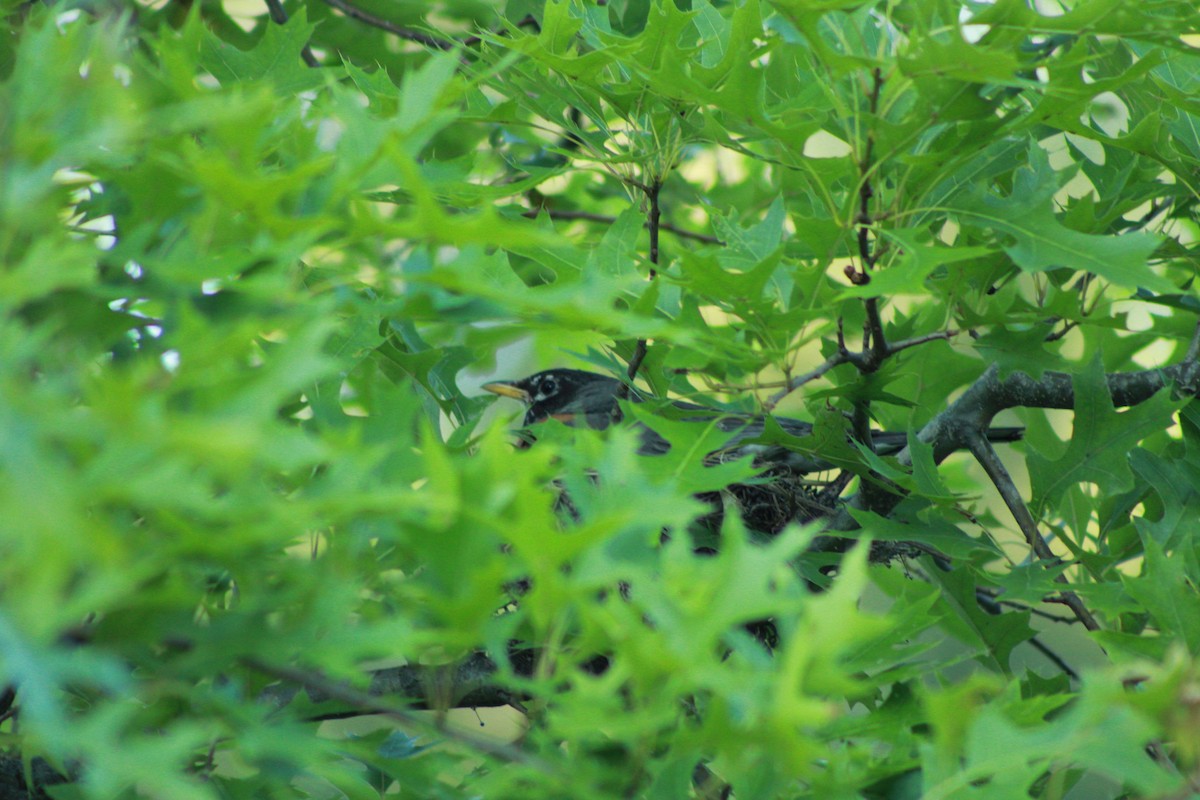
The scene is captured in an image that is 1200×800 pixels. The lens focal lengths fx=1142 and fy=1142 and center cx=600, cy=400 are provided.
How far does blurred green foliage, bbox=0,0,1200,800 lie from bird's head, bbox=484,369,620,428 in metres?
1.77

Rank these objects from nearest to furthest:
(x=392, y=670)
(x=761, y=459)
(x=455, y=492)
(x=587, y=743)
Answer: (x=455, y=492)
(x=587, y=743)
(x=392, y=670)
(x=761, y=459)

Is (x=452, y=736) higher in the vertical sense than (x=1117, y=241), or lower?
lower

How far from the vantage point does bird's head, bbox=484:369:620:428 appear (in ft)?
13.1

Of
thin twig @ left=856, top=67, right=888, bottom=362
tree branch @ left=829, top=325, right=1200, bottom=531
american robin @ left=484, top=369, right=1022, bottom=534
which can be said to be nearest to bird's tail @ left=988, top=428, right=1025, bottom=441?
american robin @ left=484, top=369, right=1022, bottom=534

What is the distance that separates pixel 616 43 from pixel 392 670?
1220 mm

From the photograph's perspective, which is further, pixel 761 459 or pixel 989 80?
pixel 761 459

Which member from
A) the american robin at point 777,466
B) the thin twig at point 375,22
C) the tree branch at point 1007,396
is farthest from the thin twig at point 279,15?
the tree branch at point 1007,396

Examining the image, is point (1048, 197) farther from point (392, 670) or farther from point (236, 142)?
point (392, 670)

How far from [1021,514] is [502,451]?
4.44 ft

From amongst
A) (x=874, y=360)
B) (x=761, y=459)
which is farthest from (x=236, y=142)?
(x=761, y=459)

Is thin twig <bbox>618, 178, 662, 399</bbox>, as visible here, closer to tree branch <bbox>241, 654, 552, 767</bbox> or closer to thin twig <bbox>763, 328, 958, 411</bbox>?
thin twig <bbox>763, 328, 958, 411</bbox>

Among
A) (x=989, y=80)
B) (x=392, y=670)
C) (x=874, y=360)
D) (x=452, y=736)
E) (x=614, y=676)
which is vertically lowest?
(x=392, y=670)

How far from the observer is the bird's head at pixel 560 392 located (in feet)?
13.1

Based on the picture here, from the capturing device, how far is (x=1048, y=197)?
5.64 ft
